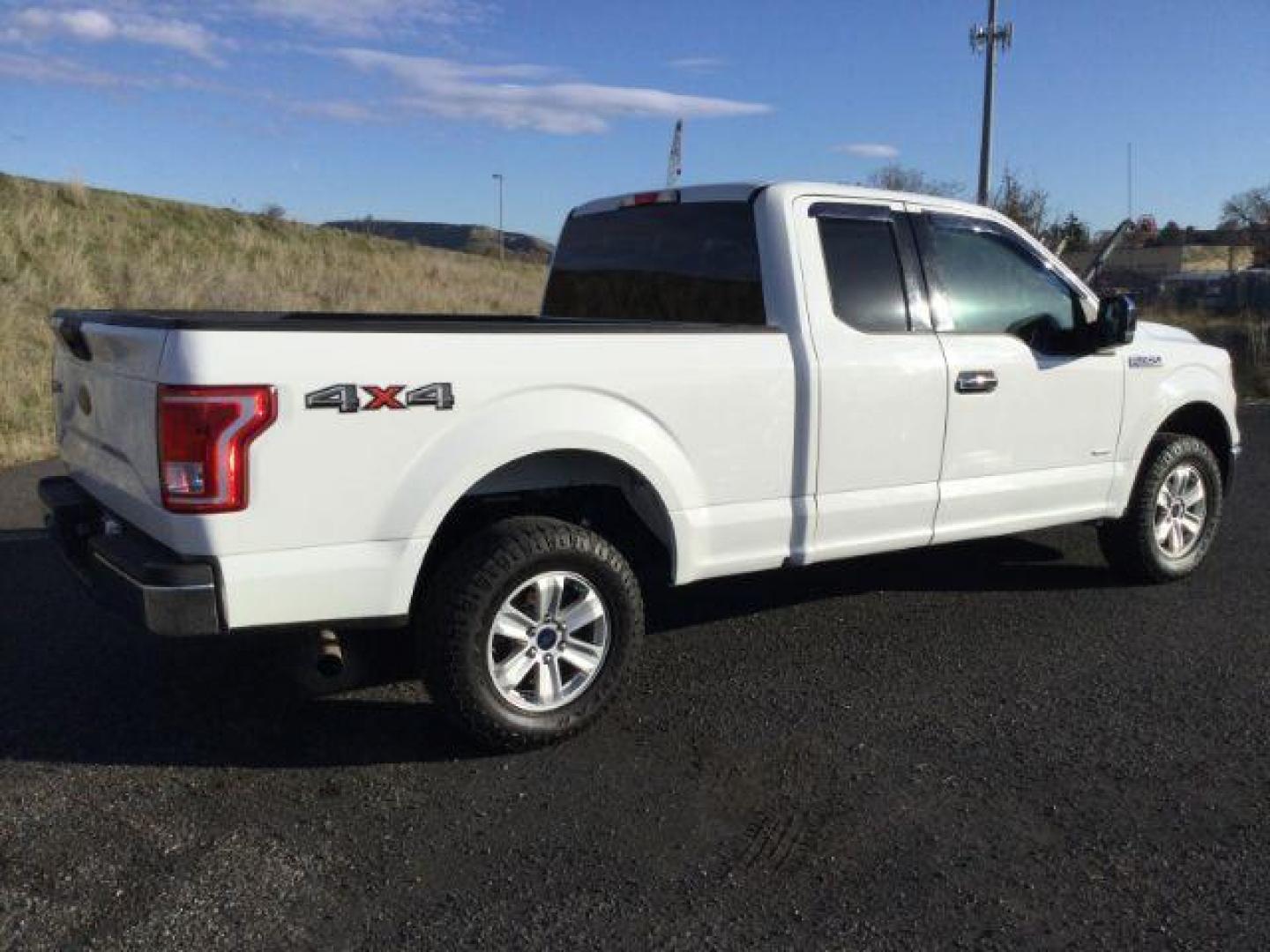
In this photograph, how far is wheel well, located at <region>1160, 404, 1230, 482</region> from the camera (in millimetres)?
6234

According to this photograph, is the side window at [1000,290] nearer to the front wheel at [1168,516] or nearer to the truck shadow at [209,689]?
the front wheel at [1168,516]

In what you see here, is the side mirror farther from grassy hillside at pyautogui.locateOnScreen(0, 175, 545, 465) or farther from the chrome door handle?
grassy hillside at pyautogui.locateOnScreen(0, 175, 545, 465)

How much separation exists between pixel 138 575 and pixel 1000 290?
3788 millimetres

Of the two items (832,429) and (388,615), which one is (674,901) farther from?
(832,429)

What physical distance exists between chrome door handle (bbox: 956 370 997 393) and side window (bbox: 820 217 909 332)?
33 centimetres

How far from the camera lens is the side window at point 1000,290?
201 inches

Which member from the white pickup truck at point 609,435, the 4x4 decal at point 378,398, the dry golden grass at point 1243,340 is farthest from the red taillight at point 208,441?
the dry golden grass at point 1243,340

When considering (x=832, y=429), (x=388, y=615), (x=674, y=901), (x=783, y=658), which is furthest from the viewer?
(x=783, y=658)

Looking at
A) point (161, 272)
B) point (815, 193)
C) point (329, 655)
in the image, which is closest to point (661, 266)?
point (815, 193)

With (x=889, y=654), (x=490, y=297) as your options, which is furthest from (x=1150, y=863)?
(x=490, y=297)

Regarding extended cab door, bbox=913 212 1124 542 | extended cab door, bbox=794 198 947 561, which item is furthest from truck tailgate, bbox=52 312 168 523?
extended cab door, bbox=913 212 1124 542

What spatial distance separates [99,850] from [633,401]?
214 centimetres

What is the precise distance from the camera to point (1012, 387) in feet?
16.8

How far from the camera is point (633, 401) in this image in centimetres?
404
